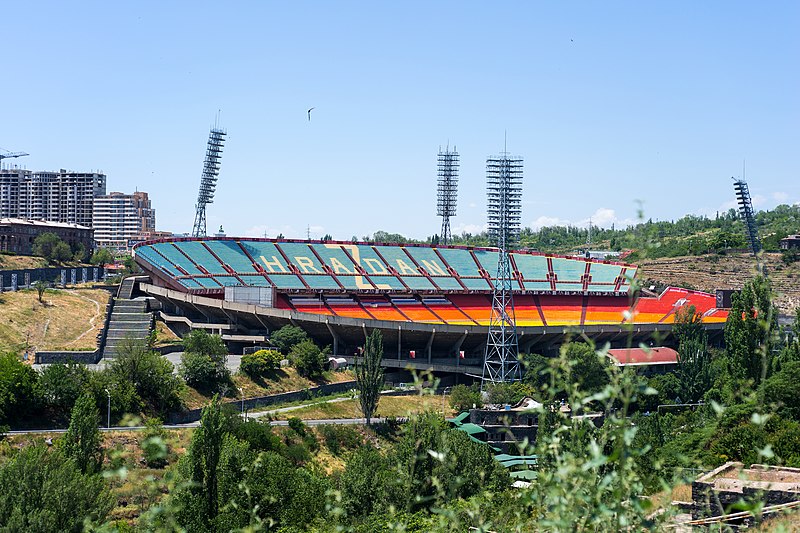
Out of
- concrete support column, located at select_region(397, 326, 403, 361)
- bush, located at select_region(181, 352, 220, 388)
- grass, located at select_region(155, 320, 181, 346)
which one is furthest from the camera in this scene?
concrete support column, located at select_region(397, 326, 403, 361)

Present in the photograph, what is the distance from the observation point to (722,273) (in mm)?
118500

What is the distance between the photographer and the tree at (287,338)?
229 feet

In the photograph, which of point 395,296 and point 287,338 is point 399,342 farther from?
point 395,296

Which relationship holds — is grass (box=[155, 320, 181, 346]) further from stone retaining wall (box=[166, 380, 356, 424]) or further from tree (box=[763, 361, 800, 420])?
tree (box=[763, 361, 800, 420])

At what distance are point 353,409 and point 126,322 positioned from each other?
24.8m

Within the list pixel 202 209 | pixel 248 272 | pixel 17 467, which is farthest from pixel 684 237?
pixel 17 467

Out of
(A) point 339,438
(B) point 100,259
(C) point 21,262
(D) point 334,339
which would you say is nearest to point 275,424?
(A) point 339,438

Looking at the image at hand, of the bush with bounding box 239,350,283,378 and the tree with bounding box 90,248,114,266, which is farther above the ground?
the tree with bounding box 90,248,114,266

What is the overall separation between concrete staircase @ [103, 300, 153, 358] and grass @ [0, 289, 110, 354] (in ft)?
3.47

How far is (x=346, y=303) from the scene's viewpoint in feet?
262

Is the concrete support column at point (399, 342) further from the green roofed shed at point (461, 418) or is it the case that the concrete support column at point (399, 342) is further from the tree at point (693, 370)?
the tree at point (693, 370)

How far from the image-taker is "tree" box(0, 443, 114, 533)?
96.9ft

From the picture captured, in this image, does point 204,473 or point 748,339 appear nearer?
point 204,473

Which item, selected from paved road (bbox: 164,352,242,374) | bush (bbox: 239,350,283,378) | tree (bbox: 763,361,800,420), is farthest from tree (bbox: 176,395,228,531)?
paved road (bbox: 164,352,242,374)
